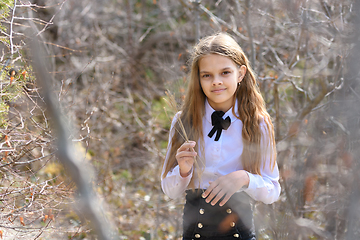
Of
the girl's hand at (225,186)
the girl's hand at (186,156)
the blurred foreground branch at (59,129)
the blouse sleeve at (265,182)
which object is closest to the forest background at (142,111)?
the blurred foreground branch at (59,129)

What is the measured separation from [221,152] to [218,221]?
0.31 meters

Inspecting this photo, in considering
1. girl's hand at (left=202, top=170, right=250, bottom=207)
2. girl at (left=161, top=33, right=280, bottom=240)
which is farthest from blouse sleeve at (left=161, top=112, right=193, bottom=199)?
girl's hand at (left=202, top=170, right=250, bottom=207)

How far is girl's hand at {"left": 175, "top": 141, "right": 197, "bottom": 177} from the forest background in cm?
39

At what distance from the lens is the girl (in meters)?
1.55

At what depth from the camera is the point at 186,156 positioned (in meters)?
1.52

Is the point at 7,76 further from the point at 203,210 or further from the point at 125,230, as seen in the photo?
the point at 125,230

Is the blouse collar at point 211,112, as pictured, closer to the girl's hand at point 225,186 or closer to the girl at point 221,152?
the girl at point 221,152

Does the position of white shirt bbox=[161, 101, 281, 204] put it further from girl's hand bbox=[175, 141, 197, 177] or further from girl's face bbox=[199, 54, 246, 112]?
girl's face bbox=[199, 54, 246, 112]

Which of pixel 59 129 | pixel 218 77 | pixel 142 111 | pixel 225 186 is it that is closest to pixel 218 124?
pixel 218 77

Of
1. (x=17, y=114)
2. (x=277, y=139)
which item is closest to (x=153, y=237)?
(x=277, y=139)

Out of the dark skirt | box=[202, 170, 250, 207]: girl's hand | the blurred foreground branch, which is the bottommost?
the dark skirt

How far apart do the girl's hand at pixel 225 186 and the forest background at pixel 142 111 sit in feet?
0.88

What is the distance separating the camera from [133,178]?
5.68 m

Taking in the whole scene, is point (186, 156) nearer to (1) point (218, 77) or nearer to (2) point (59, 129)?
(1) point (218, 77)
